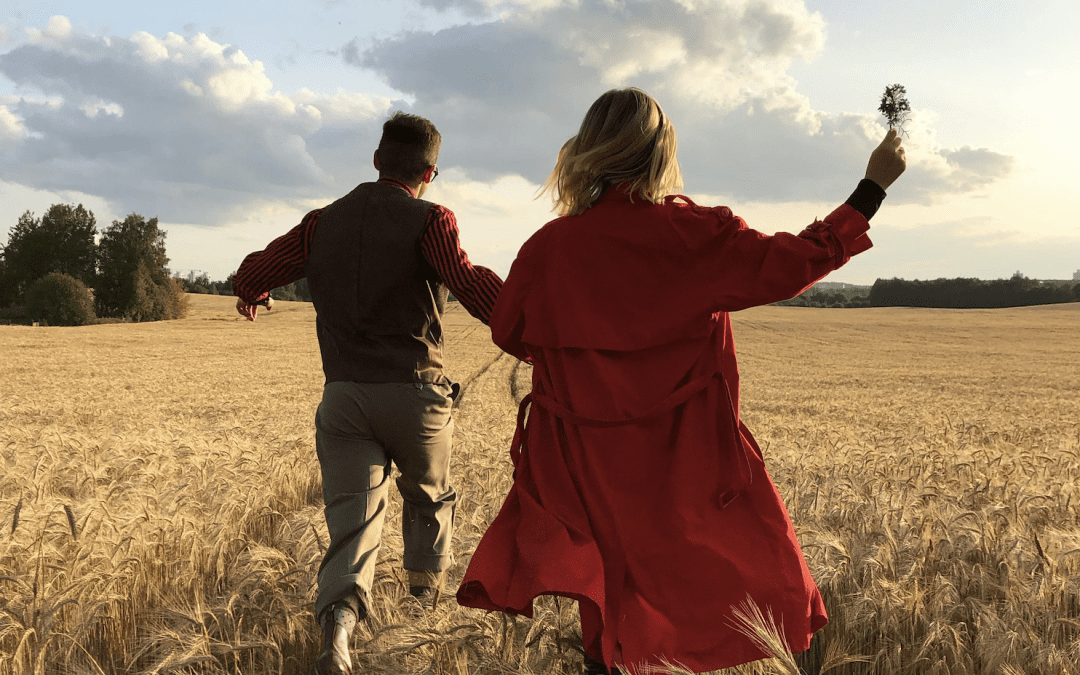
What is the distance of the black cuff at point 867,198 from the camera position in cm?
219

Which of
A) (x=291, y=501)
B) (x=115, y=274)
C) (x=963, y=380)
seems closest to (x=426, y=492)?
(x=291, y=501)

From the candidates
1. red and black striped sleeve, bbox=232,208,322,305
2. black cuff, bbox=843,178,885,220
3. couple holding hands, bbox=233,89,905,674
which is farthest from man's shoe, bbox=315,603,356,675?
black cuff, bbox=843,178,885,220

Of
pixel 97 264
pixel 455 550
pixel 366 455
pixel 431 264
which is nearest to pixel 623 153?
pixel 431 264

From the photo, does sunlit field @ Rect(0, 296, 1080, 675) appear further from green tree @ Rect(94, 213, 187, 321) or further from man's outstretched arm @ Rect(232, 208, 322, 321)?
green tree @ Rect(94, 213, 187, 321)

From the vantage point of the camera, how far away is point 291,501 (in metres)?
5.07

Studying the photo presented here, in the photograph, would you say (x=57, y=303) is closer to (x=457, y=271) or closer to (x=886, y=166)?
(x=457, y=271)

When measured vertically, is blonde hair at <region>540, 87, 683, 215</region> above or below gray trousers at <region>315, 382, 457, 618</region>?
above

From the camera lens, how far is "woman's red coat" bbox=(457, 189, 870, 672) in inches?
84.7

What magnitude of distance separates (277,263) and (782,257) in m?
2.02

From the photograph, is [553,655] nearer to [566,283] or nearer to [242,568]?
[566,283]

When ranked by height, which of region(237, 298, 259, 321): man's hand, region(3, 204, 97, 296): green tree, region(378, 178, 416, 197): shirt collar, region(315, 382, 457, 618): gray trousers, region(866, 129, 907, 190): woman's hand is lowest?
region(315, 382, 457, 618): gray trousers

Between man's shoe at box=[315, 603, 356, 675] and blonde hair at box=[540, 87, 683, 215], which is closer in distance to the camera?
blonde hair at box=[540, 87, 683, 215]

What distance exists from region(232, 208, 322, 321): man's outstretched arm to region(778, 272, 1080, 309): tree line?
3073 inches

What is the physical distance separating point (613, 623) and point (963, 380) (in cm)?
2268
